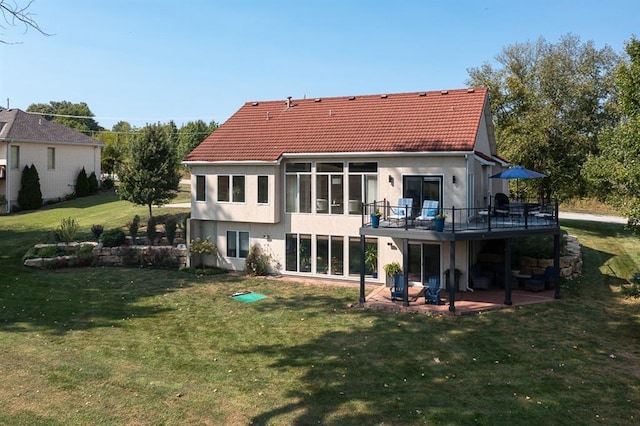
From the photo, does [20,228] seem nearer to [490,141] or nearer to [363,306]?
[363,306]

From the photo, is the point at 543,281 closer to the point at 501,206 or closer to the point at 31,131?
the point at 501,206

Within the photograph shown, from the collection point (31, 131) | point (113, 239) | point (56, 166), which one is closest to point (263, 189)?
point (113, 239)

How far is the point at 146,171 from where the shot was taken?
2659 cm

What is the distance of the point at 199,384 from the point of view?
31.6ft

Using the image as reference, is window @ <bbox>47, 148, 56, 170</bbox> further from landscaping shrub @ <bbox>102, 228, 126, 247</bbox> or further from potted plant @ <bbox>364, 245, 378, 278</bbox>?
potted plant @ <bbox>364, 245, 378, 278</bbox>

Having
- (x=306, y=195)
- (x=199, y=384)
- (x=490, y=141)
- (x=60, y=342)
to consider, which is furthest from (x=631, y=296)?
(x=60, y=342)

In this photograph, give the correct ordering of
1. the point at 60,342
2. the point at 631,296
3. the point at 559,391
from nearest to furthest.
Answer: the point at 559,391, the point at 60,342, the point at 631,296

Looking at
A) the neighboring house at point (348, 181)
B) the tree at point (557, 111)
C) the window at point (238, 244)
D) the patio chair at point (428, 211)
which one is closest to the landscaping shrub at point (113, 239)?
the neighboring house at point (348, 181)

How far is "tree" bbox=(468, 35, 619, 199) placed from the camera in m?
29.7

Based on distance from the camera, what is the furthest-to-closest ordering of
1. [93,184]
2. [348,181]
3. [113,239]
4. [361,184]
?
1. [93,184]
2. [113,239]
3. [348,181]
4. [361,184]

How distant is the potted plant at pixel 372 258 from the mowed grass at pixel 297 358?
1452mm

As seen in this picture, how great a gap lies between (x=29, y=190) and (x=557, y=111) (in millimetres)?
37155

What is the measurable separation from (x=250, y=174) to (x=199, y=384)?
12602 millimetres

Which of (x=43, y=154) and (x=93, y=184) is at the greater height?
(x=43, y=154)
